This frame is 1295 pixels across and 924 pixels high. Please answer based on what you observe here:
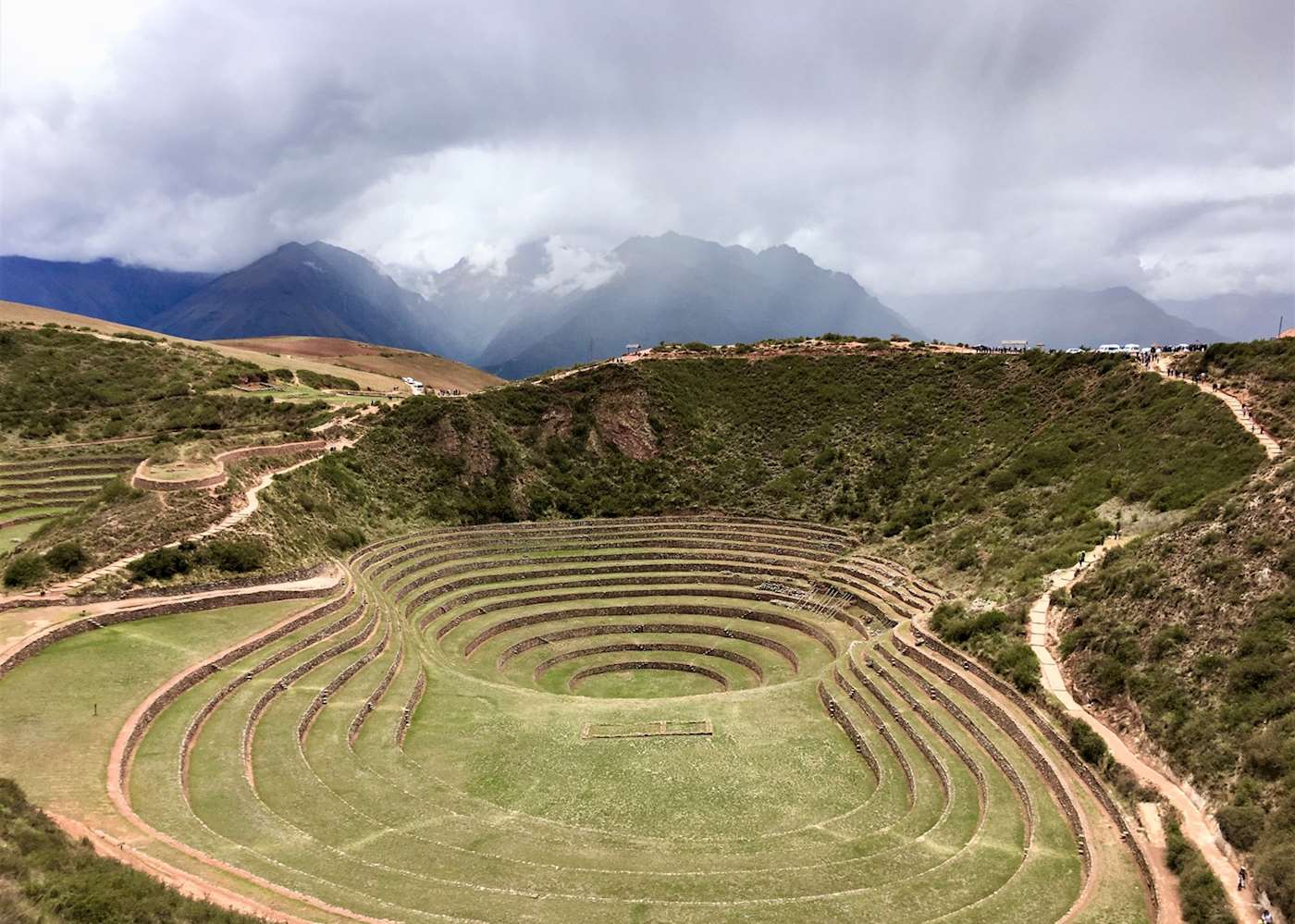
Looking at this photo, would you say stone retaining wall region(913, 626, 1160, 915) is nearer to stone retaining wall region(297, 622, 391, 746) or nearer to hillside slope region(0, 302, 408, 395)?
stone retaining wall region(297, 622, 391, 746)

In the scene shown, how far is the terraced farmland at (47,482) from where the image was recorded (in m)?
36.0

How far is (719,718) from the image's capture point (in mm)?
24422

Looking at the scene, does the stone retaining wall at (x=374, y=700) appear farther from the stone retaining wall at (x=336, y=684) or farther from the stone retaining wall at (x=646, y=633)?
the stone retaining wall at (x=646, y=633)

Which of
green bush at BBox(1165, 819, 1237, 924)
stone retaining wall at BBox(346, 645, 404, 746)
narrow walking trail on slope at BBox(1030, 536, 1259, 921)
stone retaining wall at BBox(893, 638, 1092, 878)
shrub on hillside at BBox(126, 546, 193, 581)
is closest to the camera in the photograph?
green bush at BBox(1165, 819, 1237, 924)

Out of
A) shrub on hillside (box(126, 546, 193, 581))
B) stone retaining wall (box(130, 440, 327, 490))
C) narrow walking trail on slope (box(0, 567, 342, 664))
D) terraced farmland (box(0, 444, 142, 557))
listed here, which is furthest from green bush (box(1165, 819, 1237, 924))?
terraced farmland (box(0, 444, 142, 557))

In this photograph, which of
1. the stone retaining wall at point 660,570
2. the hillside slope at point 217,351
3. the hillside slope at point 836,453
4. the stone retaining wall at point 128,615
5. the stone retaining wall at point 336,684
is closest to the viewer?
the stone retaining wall at point 336,684

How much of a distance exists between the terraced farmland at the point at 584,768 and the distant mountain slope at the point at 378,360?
68.1m

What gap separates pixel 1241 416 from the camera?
31266mm

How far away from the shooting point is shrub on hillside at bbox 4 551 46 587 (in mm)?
24266

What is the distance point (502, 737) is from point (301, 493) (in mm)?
20790

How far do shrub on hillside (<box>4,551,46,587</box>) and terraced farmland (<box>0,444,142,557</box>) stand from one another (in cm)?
991

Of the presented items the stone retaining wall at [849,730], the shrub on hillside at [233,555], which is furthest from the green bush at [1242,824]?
the shrub on hillside at [233,555]

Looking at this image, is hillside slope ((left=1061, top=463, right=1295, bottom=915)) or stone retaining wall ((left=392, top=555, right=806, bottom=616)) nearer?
hillside slope ((left=1061, top=463, right=1295, bottom=915))

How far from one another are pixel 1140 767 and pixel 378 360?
349 ft
